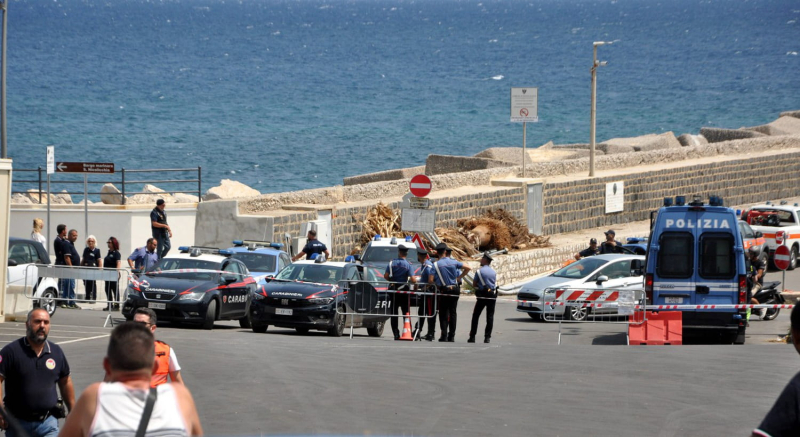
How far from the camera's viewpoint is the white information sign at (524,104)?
35.9 meters

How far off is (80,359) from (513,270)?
1675 centimetres

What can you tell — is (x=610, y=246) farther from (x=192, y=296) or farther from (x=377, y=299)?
(x=192, y=296)

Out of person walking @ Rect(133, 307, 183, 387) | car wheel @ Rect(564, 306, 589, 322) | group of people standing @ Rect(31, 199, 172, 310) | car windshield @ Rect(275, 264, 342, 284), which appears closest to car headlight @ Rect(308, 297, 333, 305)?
car windshield @ Rect(275, 264, 342, 284)

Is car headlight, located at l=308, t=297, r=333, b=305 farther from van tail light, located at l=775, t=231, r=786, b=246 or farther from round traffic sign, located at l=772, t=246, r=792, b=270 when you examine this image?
van tail light, located at l=775, t=231, r=786, b=246

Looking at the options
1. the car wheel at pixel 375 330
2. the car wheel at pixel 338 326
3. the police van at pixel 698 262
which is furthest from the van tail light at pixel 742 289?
the car wheel at pixel 338 326

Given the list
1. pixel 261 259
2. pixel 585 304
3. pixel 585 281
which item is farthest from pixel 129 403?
pixel 585 281

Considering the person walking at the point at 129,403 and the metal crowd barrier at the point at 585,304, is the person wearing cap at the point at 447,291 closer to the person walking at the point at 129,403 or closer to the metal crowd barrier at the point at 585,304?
the metal crowd barrier at the point at 585,304

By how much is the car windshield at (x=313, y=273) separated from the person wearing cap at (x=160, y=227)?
576 cm

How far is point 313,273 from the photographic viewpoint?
63.5ft

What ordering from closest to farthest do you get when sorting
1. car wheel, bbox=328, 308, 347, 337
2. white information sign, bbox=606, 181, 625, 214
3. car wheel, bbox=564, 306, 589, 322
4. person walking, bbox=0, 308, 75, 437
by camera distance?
person walking, bbox=0, 308, 75, 437 < car wheel, bbox=328, 308, 347, 337 < car wheel, bbox=564, 306, 589, 322 < white information sign, bbox=606, 181, 625, 214

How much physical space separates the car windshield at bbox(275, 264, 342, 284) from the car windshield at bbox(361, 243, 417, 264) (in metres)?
4.61

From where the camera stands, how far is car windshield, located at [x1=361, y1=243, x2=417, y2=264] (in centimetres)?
2422

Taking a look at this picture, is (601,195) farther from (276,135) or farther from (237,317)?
(276,135)

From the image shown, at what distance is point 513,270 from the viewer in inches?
1146
